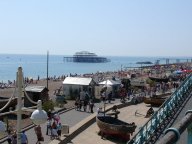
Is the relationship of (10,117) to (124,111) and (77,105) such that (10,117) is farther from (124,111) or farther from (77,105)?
(124,111)

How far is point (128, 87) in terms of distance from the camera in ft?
140

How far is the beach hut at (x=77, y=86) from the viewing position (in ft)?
117

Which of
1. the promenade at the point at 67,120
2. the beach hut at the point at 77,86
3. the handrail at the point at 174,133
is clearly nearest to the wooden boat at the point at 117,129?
the promenade at the point at 67,120

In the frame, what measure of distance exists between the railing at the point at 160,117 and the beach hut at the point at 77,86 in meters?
20.8

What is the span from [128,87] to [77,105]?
45.8ft

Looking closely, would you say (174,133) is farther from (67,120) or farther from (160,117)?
(67,120)

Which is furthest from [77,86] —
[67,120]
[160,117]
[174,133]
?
[174,133]

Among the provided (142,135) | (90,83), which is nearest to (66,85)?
(90,83)

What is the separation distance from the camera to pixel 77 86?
118ft

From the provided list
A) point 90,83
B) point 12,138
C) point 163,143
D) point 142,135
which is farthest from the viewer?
point 90,83

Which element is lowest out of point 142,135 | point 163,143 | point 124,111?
point 124,111

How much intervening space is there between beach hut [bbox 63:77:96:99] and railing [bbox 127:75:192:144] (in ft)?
68.3

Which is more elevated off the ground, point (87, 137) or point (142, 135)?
point (142, 135)

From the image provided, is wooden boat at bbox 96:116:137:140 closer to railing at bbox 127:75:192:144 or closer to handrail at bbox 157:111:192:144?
railing at bbox 127:75:192:144
